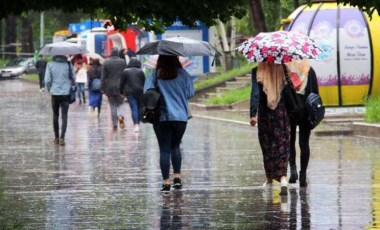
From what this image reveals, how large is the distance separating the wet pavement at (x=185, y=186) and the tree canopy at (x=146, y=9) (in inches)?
75.6

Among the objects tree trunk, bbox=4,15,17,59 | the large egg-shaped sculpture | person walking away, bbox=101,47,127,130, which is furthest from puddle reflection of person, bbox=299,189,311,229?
tree trunk, bbox=4,15,17,59

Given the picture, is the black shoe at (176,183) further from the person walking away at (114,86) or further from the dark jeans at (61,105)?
the person walking away at (114,86)

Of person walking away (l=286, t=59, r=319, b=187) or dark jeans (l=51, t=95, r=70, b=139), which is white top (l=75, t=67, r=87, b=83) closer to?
dark jeans (l=51, t=95, r=70, b=139)

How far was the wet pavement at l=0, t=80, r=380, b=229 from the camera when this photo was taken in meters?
11.0

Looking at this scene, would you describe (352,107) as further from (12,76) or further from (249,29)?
(12,76)

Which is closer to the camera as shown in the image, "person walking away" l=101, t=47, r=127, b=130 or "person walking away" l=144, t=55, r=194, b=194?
"person walking away" l=144, t=55, r=194, b=194

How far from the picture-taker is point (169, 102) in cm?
1318

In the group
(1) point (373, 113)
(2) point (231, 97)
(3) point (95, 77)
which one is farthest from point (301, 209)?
(2) point (231, 97)

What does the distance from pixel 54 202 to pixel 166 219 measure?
194 cm

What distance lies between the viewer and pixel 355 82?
90.5 ft

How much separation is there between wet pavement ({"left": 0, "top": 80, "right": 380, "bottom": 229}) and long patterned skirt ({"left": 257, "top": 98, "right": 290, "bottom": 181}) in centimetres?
33

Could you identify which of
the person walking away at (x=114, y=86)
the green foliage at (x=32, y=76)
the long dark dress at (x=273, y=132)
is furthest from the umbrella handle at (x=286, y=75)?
the green foliage at (x=32, y=76)

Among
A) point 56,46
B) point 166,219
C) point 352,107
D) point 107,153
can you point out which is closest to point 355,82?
point 352,107

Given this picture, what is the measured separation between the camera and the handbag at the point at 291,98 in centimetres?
1298
